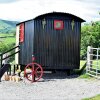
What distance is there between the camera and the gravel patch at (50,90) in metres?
13.8

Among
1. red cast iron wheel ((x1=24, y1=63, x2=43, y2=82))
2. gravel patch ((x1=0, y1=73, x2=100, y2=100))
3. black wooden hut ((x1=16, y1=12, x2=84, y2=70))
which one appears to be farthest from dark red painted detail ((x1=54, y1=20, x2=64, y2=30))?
gravel patch ((x1=0, y1=73, x2=100, y2=100))

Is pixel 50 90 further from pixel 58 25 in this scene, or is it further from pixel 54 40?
pixel 58 25

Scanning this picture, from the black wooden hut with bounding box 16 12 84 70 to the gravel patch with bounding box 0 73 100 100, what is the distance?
2411 mm

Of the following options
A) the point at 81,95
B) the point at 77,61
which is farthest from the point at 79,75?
the point at 81,95

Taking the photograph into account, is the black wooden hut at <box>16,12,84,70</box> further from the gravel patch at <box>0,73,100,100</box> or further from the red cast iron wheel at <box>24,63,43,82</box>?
the gravel patch at <box>0,73,100,100</box>

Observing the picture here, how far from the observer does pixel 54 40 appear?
71.5 feet

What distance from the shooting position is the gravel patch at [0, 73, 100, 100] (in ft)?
45.3

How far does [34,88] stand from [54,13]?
21.0 feet

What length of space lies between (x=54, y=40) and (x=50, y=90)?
621cm

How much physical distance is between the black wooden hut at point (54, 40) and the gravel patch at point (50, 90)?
94.9 inches

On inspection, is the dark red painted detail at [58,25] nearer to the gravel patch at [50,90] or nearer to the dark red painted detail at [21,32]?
the dark red painted detail at [21,32]

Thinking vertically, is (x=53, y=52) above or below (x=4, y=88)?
above

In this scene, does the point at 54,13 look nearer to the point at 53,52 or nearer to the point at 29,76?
the point at 53,52

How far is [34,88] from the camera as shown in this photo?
16.6 meters
